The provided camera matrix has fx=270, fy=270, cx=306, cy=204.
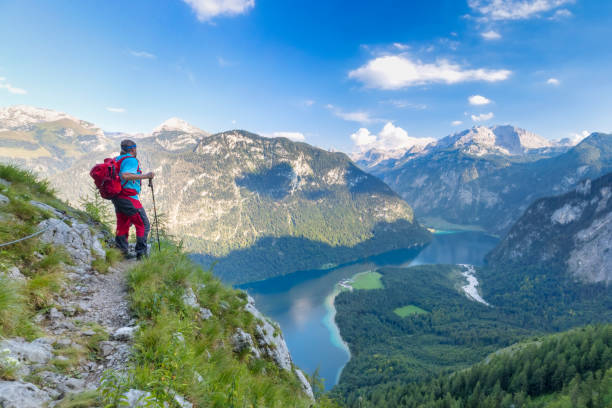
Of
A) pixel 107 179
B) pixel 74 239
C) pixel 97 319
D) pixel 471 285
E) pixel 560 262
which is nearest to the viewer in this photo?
pixel 97 319

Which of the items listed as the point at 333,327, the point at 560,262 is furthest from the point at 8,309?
the point at 560,262

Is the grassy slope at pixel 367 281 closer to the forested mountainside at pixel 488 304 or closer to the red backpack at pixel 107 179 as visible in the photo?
the forested mountainside at pixel 488 304

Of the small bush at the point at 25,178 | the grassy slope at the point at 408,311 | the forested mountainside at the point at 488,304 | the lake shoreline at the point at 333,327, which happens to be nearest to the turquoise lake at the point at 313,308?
the lake shoreline at the point at 333,327

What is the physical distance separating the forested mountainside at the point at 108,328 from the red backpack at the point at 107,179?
1193 millimetres

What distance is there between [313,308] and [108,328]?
4312 inches

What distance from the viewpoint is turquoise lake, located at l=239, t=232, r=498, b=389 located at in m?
75.8

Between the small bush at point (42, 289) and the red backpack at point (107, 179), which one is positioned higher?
the red backpack at point (107, 179)

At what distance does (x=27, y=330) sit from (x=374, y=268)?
577 feet

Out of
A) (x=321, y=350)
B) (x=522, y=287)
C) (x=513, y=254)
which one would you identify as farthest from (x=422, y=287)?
(x=513, y=254)

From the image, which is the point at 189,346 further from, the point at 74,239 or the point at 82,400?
the point at 74,239

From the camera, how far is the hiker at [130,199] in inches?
272

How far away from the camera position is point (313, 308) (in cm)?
10644

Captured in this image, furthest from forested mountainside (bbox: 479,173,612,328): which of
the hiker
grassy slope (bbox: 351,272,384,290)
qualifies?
the hiker

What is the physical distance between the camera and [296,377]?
860cm
